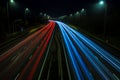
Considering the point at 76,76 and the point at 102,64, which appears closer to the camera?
the point at 76,76

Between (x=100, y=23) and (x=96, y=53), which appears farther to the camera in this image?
(x=100, y=23)

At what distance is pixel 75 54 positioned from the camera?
36594mm

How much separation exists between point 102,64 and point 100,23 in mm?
41427

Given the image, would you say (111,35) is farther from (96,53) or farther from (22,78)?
(22,78)

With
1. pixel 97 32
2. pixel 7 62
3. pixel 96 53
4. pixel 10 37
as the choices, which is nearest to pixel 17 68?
pixel 7 62

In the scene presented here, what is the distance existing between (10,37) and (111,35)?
76.2 ft

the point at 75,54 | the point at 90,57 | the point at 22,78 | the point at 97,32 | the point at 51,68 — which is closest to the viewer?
the point at 22,78

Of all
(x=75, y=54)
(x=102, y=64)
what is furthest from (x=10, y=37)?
(x=102, y=64)

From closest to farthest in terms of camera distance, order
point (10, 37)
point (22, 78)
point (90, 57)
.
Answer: point (22, 78) → point (90, 57) → point (10, 37)

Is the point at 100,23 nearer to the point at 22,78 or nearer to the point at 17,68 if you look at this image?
the point at 17,68

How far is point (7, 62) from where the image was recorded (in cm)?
3072

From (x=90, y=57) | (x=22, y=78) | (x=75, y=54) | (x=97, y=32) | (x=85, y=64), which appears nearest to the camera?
(x=22, y=78)

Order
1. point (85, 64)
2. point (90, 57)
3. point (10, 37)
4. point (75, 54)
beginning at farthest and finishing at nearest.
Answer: point (10, 37), point (75, 54), point (90, 57), point (85, 64)

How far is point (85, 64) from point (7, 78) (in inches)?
408
